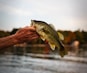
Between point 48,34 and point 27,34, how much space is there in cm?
8

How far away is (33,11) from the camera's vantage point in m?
4.14

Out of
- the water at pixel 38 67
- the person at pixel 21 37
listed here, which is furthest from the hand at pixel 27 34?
the water at pixel 38 67

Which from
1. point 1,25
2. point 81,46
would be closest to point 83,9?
point 1,25

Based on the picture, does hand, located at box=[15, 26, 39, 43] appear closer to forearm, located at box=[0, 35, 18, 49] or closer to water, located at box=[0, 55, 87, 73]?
forearm, located at box=[0, 35, 18, 49]

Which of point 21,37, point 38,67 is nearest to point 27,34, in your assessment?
point 21,37

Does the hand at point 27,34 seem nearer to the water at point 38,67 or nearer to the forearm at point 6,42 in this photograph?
the forearm at point 6,42

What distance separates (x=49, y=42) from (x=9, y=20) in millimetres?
2944

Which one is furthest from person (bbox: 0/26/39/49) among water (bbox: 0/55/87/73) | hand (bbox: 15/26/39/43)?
water (bbox: 0/55/87/73)

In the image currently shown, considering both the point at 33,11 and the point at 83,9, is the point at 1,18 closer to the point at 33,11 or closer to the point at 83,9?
the point at 33,11

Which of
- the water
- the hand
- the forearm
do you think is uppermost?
the hand

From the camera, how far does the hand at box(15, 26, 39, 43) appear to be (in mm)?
777

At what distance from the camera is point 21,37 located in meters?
0.79

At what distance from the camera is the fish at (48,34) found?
31.7 inches

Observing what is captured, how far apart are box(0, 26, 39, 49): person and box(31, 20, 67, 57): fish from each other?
→ 16mm
